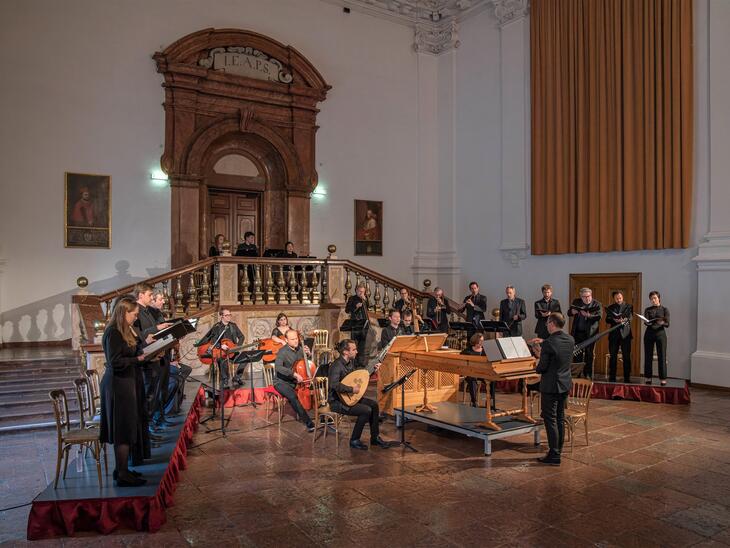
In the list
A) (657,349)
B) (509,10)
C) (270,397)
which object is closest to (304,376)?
(270,397)

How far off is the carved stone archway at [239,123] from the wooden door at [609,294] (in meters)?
6.14

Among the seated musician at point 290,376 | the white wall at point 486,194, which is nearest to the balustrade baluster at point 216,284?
the seated musician at point 290,376

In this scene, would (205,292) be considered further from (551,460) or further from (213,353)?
(551,460)

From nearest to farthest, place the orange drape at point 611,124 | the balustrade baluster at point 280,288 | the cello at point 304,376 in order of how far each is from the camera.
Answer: the cello at point 304,376, the orange drape at point 611,124, the balustrade baluster at point 280,288

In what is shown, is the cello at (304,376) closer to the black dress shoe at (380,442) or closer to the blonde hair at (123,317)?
the black dress shoe at (380,442)

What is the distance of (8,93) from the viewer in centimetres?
1080

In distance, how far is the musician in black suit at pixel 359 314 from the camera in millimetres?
9823

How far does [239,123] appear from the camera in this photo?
12.9m

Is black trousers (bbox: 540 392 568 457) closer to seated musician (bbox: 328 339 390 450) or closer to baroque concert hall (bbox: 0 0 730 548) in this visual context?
baroque concert hall (bbox: 0 0 730 548)

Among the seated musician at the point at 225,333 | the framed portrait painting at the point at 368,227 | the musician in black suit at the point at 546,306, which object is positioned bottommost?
the seated musician at the point at 225,333

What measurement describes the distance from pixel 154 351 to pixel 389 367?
152 inches

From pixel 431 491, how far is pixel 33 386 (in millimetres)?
5933

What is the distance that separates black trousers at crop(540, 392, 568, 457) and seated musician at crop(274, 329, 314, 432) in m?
2.91

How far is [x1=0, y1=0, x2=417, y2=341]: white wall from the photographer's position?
10.8 m
